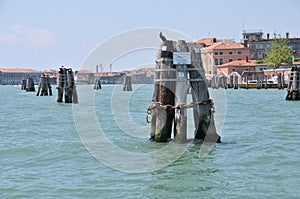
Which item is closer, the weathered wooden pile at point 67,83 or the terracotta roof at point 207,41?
the weathered wooden pile at point 67,83

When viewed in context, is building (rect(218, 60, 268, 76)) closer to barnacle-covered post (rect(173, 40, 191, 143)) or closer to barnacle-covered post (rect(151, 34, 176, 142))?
barnacle-covered post (rect(151, 34, 176, 142))

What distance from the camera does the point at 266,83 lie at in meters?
63.9

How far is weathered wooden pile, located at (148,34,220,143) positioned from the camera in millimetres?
11656

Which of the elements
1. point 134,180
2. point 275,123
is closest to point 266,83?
point 275,123

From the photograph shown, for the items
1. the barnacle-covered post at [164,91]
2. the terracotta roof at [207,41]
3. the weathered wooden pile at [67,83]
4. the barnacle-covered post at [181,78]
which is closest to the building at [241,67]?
the terracotta roof at [207,41]

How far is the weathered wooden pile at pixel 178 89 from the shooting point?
11656 mm

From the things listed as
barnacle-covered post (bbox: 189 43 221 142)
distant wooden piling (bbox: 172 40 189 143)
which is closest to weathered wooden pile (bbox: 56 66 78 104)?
barnacle-covered post (bbox: 189 43 221 142)

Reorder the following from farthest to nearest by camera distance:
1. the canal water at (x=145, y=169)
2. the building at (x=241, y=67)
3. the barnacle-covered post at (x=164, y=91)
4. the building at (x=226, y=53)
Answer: the building at (x=226, y=53), the building at (x=241, y=67), the barnacle-covered post at (x=164, y=91), the canal water at (x=145, y=169)

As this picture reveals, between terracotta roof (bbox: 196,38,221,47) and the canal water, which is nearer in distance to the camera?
the canal water

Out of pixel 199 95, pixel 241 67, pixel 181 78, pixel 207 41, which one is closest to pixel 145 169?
pixel 181 78

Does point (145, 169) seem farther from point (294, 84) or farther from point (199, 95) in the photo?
point (294, 84)

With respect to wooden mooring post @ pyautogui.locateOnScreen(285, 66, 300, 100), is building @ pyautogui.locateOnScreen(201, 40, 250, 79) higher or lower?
higher

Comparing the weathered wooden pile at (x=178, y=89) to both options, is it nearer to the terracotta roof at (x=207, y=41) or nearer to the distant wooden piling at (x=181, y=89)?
the distant wooden piling at (x=181, y=89)

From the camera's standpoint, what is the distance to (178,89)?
11711 mm
